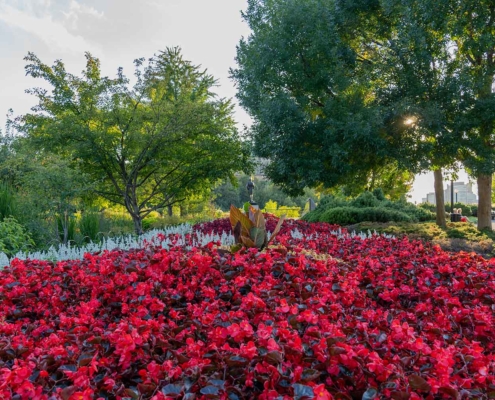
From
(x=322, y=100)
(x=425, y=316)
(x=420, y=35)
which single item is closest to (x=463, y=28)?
(x=420, y=35)

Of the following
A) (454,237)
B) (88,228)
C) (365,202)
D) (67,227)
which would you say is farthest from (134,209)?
(454,237)

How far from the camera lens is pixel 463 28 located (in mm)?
9609

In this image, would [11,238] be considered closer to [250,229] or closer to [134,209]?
[250,229]

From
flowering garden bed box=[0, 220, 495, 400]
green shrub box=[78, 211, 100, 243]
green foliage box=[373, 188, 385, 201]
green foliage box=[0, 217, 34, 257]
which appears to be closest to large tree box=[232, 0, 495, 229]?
green foliage box=[373, 188, 385, 201]

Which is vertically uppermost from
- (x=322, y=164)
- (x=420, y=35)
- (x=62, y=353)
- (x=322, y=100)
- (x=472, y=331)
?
(x=420, y=35)

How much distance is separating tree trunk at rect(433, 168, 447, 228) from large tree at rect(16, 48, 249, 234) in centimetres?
561

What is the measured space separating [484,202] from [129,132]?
382 inches

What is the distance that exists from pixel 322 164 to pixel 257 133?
2.72 metres

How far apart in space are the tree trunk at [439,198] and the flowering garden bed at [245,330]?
8152 mm

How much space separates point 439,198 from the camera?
40.5ft

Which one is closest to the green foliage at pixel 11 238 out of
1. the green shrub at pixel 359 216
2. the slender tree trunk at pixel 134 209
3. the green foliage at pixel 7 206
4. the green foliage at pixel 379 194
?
the green foliage at pixel 7 206

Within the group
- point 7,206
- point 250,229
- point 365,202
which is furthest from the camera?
point 365,202

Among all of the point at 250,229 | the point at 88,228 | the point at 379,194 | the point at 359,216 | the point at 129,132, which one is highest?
the point at 129,132

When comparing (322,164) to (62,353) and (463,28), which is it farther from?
(62,353)
